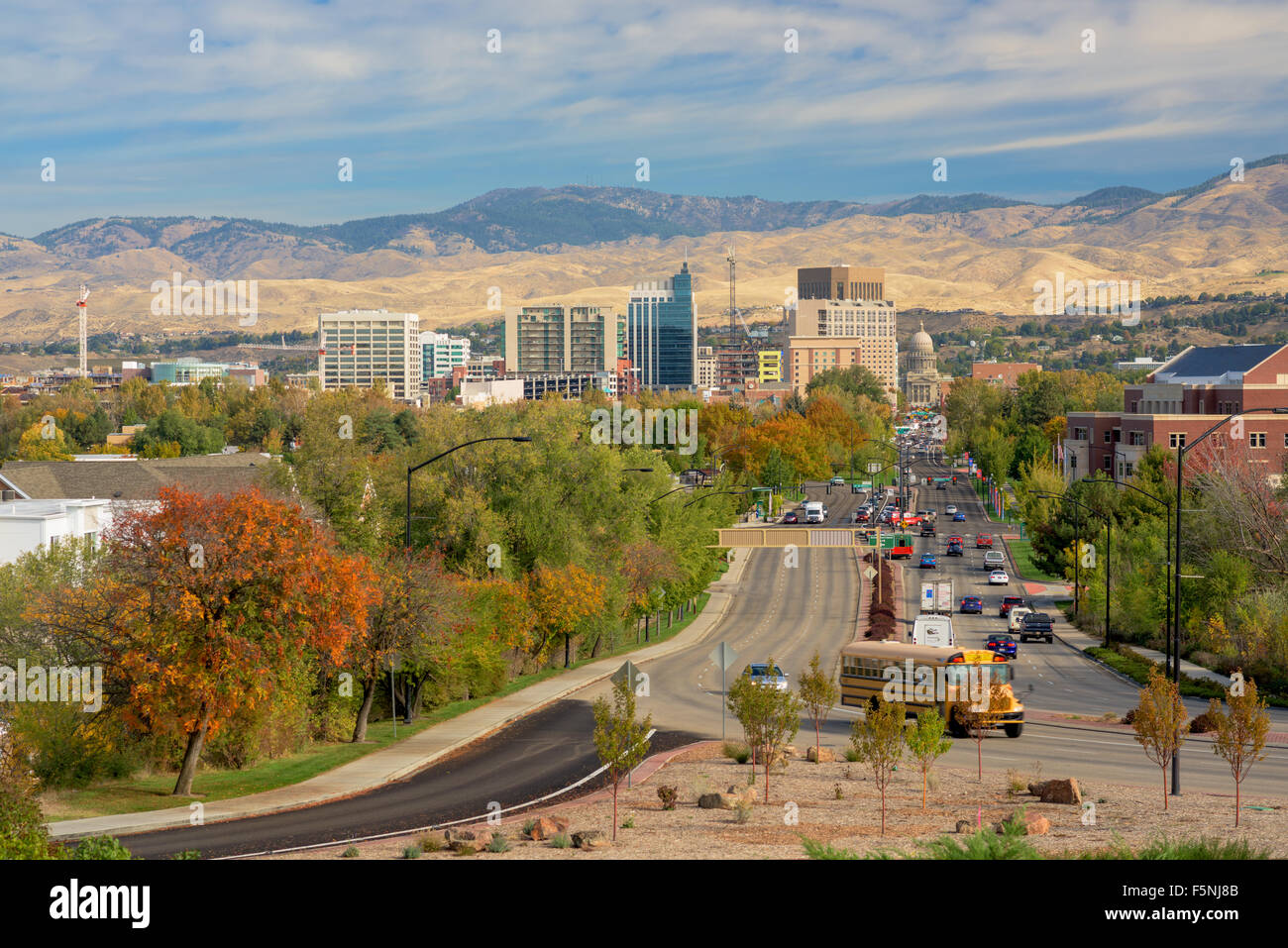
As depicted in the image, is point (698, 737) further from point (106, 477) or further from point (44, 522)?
point (106, 477)

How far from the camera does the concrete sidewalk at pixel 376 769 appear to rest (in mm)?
24594

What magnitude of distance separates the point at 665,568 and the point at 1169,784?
3094cm

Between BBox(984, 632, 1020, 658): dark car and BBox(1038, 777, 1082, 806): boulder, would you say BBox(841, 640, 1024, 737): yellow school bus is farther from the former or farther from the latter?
BBox(984, 632, 1020, 658): dark car

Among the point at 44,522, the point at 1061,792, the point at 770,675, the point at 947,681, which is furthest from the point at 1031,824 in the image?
the point at 44,522

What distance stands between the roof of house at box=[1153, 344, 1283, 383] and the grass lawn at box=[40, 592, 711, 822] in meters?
77.8

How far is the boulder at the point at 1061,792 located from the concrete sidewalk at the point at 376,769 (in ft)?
46.0

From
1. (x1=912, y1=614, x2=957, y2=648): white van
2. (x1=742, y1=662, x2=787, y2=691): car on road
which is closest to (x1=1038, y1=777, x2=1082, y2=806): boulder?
(x1=742, y1=662, x2=787, y2=691): car on road

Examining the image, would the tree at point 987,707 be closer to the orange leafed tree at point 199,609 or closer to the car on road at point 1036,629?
the orange leafed tree at point 199,609

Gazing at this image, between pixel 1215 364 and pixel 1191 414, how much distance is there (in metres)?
9.36

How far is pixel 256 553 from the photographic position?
27500mm

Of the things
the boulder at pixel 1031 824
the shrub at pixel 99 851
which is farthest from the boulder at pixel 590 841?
the shrub at pixel 99 851

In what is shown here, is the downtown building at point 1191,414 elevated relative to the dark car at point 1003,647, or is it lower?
elevated
